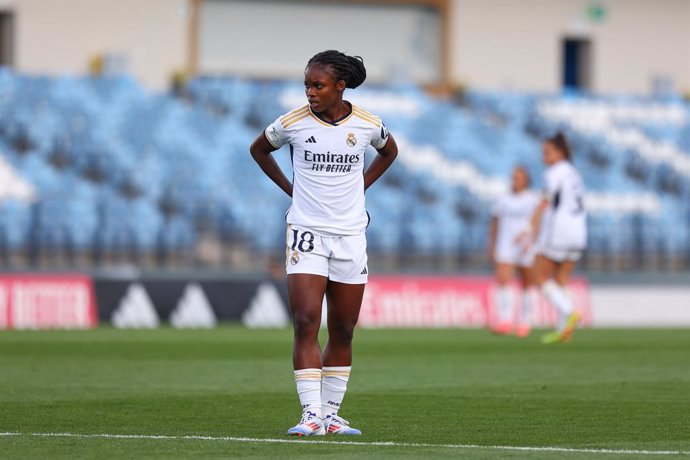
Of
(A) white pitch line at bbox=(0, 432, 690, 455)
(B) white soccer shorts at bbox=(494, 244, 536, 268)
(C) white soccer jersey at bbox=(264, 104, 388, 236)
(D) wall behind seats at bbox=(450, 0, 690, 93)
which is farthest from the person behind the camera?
(D) wall behind seats at bbox=(450, 0, 690, 93)

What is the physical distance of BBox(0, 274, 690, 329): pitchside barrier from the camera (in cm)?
2166

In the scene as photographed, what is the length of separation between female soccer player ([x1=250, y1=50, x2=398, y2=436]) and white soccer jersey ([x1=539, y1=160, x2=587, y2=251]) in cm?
923

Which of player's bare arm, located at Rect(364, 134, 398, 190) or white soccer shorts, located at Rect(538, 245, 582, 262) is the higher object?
player's bare arm, located at Rect(364, 134, 398, 190)

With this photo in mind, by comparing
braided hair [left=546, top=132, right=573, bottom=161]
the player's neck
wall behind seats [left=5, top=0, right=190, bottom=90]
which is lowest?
the player's neck

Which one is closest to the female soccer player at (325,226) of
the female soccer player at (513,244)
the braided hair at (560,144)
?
the braided hair at (560,144)

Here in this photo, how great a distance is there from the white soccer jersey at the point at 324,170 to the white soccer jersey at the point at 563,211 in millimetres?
9343

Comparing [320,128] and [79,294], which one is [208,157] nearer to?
[79,294]

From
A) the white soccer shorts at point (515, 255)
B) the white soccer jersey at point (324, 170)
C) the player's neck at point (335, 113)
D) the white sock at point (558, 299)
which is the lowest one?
the white sock at point (558, 299)

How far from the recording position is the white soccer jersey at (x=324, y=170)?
8.61 m

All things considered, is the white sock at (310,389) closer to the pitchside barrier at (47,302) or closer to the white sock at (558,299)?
the white sock at (558,299)

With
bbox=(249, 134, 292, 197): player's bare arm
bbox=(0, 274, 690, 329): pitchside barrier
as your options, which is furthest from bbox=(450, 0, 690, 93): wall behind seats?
bbox=(249, 134, 292, 197): player's bare arm

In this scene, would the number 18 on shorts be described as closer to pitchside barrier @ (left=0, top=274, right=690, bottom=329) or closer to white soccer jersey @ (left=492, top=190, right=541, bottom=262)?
white soccer jersey @ (left=492, top=190, right=541, bottom=262)

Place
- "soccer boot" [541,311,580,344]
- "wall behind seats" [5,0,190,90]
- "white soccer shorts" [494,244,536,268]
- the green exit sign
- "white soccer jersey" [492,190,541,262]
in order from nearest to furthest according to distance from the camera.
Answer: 1. "soccer boot" [541,311,580,344]
2. "white soccer shorts" [494,244,536,268]
3. "white soccer jersey" [492,190,541,262]
4. "wall behind seats" [5,0,190,90]
5. the green exit sign

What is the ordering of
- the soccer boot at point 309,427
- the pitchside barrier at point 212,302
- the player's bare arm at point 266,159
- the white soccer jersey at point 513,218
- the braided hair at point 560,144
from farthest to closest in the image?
the pitchside barrier at point 212,302, the white soccer jersey at point 513,218, the braided hair at point 560,144, the player's bare arm at point 266,159, the soccer boot at point 309,427
